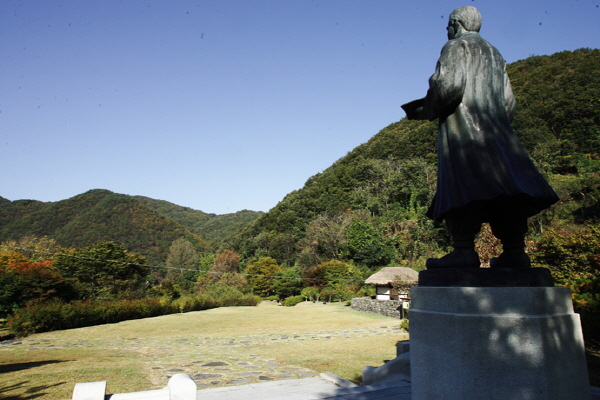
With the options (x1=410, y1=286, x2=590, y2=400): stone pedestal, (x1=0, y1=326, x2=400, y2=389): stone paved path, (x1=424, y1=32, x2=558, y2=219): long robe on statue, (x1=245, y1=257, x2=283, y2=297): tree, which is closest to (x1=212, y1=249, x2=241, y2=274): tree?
(x1=245, y1=257, x2=283, y2=297): tree

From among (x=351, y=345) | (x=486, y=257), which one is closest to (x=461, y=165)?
(x=351, y=345)

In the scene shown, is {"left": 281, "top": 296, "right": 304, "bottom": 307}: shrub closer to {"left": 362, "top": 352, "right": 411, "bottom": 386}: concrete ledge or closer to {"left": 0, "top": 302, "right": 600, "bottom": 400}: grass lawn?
{"left": 0, "top": 302, "right": 600, "bottom": 400}: grass lawn

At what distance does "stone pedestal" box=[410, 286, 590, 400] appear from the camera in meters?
2.25

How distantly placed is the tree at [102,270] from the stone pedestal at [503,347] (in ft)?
84.2

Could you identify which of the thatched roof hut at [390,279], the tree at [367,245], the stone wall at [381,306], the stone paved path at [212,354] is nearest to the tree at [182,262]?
the tree at [367,245]

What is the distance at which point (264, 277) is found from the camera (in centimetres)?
3497

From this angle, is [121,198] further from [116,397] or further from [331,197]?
[116,397]

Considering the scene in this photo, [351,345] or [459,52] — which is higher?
[459,52]

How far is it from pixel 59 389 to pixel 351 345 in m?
6.45

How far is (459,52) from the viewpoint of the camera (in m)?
2.97

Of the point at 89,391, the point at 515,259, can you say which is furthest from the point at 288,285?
the point at 515,259

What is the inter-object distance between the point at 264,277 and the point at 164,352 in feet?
85.5

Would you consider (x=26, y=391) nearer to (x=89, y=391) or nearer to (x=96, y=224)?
(x=89, y=391)

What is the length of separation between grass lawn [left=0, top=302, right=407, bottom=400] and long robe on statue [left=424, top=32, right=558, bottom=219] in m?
→ 4.21
